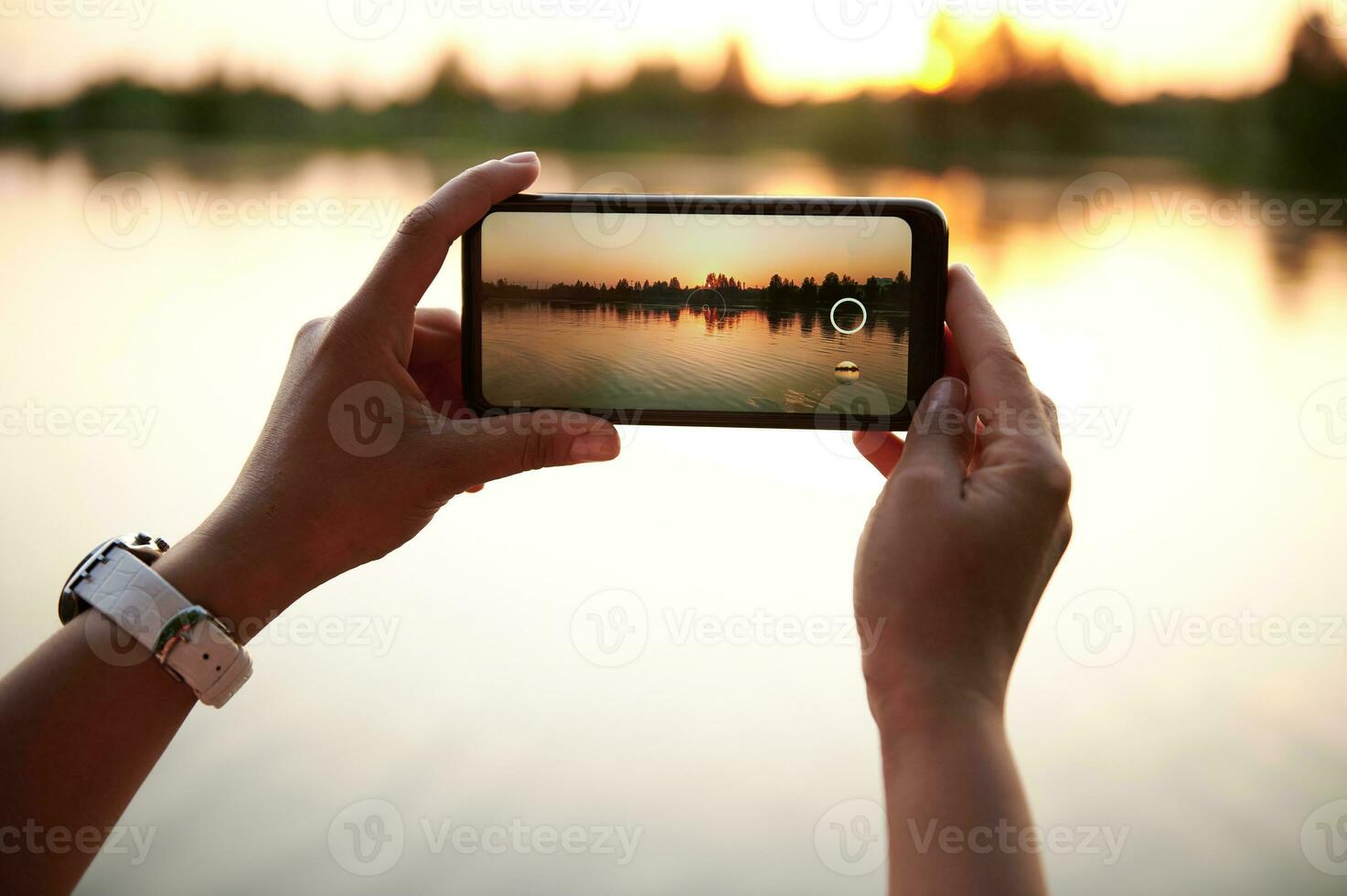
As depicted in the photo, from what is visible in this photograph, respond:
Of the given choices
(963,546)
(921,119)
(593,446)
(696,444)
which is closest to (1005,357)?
(963,546)

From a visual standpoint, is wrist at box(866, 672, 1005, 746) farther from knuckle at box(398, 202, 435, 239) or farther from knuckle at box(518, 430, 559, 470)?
knuckle at box(398, 202, 435, 239)

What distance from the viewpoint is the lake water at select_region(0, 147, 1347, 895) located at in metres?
0.85

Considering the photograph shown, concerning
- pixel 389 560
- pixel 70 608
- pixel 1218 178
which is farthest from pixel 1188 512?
pixel 70 608

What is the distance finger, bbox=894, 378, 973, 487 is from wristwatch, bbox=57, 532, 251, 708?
0.39 m

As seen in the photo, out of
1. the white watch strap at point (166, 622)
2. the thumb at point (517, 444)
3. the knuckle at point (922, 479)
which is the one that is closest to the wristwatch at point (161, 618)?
the white watch strap at point (166, 622)

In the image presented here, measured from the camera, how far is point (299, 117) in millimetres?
1187

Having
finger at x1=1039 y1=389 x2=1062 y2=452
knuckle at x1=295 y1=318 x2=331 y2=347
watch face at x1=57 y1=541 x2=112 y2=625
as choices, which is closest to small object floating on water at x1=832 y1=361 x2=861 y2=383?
finger at x1=1039 y1=389 x2=1062 y2=452

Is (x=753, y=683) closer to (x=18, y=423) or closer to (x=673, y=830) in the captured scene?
(x=673, y=830)

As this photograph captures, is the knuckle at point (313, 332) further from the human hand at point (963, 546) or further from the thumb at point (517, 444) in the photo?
the human hand at point (963, 546)

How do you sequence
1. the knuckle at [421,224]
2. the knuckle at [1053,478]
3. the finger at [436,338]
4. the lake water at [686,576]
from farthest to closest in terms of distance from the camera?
the lake water at [686,576]
the finger at [436,338]
the knuckle at [421,224]
the knuckle at [1053,478]

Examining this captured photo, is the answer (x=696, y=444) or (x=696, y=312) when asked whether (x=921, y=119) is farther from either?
(x=696, y=312)

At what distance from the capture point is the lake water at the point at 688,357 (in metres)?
0.58

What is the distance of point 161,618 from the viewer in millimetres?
455

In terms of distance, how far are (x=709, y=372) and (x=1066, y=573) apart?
66cm
